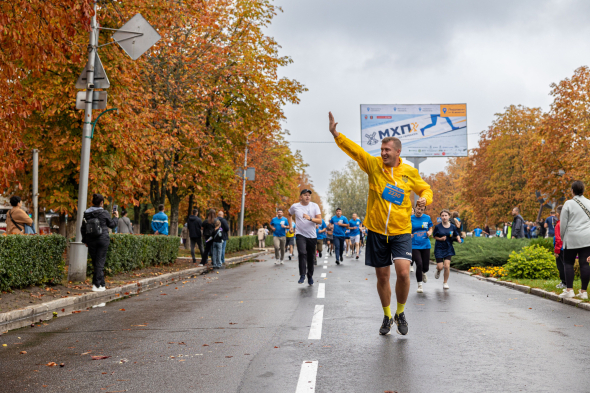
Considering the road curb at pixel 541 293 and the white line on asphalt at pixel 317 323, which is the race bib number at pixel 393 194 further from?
the road curb at pixel 541 293

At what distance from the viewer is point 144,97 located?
609 inches

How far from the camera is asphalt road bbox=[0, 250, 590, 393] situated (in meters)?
4.35

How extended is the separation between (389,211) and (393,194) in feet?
0.59

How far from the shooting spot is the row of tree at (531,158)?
3228 cm

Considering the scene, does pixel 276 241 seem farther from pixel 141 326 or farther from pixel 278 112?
pixel 141 326

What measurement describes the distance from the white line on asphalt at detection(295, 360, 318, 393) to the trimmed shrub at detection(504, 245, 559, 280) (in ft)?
32.9

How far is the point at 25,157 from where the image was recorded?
1518cm

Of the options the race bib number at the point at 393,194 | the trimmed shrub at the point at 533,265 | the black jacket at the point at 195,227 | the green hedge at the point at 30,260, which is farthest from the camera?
the black jacket at the point at 195,227

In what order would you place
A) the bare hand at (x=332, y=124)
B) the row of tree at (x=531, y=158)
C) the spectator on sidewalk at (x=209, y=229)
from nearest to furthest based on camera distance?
the bare hand at (x=332, y=124) < the spectator on sidewalk at (x=209, y=229) < the row of tree at (x=531, y=158)

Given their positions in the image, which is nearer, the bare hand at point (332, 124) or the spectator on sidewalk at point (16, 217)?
the bare hand at point (332, 124)

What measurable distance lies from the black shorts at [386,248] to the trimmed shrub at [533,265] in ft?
28.2

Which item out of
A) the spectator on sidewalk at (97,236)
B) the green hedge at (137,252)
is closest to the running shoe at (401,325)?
the spectator on sidewalk at (97,236)


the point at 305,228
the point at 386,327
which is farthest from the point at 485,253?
the point at 386,327

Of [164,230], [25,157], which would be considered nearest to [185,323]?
[25,157]
